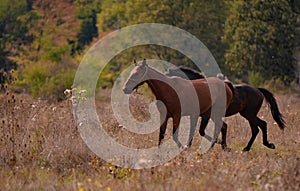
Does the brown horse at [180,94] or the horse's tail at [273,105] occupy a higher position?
the brown horse at [180,94]

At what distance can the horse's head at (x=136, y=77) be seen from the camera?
889 centimetres

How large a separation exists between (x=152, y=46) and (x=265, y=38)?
10.9 m

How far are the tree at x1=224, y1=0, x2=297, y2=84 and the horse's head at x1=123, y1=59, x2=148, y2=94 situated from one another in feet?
52.3

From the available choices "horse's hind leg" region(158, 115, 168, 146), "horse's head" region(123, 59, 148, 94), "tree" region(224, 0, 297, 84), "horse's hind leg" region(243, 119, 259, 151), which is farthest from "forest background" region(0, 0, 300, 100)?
"horse's hind leg" region(243, 119, 259, 151)

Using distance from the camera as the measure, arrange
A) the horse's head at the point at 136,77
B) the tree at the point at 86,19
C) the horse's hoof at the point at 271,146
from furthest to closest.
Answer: the tree at the point at 86,19
the horse's hoof at the point at 271,146
the horse's head at the point at 136,77

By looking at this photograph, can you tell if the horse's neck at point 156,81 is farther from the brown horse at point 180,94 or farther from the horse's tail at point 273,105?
the horse's tail at point 273,105

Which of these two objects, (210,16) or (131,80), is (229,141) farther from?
(210,16)

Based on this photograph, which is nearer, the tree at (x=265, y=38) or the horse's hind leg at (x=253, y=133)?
the horse's hind leg at (x=253, y=133)

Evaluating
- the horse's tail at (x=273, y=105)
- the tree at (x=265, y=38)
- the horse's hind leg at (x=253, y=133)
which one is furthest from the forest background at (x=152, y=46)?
the horse's tail at (x=273, y=105)

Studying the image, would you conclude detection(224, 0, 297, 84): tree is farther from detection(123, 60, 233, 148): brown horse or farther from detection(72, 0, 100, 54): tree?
detection(72, 0, 100, 54): tree

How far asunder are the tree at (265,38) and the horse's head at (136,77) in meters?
15.9

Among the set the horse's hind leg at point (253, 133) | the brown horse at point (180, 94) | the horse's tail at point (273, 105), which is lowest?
the horse's hind leg at point (253, 133)

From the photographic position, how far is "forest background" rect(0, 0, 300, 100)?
24.5 m

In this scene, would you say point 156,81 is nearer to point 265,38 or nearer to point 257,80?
point 265,38
